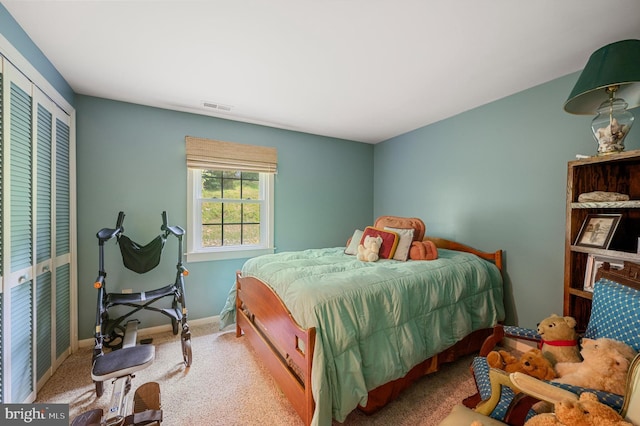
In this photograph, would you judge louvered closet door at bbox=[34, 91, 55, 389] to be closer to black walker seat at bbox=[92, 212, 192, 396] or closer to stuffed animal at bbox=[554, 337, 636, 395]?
black walker seat at bbox=[92, 212, 192, 396]

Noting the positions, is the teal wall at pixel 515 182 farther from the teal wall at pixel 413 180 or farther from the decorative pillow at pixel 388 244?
the decorative pillow at pixel 388 244

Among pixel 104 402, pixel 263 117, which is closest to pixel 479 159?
pixel 263 117

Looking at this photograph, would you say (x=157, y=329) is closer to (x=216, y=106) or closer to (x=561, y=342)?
(x=216, y=106)

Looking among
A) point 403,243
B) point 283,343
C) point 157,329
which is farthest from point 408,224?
point 157,329

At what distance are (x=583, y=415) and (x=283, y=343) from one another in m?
1.39

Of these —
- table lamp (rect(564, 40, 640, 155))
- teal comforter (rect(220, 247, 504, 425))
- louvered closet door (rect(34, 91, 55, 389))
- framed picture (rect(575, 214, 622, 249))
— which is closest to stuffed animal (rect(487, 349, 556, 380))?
teal comforter (rect(220, 247, 504, 425))

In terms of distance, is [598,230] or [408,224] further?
[408,224]

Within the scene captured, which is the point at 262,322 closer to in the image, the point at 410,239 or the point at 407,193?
the point at 410,239

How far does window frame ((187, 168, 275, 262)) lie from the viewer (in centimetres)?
289

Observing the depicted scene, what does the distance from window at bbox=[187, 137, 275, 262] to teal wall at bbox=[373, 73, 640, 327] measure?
7.14 feet

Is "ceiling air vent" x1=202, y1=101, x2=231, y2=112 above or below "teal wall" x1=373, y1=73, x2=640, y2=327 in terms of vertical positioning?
above

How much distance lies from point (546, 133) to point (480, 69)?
0.87 m

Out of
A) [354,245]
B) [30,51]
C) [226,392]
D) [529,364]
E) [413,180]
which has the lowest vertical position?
[226,392]

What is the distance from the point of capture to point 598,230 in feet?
5.31
